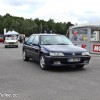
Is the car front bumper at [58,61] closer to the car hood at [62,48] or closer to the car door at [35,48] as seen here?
the car hood at [62,48]

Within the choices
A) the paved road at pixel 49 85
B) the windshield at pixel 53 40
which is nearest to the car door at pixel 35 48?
the windshield at pixel 53 40

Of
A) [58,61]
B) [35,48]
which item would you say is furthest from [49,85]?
[35,48]

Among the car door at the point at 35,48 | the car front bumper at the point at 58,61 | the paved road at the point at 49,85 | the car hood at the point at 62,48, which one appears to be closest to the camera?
the paved road at the point at 49,85

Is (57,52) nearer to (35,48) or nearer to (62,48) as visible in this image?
(62,48)

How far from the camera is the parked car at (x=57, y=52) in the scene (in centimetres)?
1079

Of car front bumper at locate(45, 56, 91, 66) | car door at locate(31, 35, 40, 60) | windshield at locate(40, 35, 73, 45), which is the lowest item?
car front bumper at locate(45, 56, 91, 66)

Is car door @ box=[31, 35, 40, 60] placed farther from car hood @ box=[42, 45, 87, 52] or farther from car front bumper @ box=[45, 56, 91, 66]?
car front bumper @ box=[45, 56, 91, 66]

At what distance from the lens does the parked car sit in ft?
35.4

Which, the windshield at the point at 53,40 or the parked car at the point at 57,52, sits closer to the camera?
the parked car at the point at 57,52

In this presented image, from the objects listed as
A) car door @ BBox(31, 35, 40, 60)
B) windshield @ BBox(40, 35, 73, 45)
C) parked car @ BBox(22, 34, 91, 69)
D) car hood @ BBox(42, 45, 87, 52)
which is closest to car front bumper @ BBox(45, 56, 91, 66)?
parked car @ BBox(22, 34, 91, 69)

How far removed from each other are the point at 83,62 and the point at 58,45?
137 cm

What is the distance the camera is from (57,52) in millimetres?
10789

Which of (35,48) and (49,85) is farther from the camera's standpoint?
(35,48)

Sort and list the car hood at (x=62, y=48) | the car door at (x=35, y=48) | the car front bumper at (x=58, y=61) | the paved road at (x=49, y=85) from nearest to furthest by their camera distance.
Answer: the paved road at (x=49, y=85), the car front bumper at (x=58, y=61), the car hood at (x=62, y=48), the car door at (x=35, y=48)
